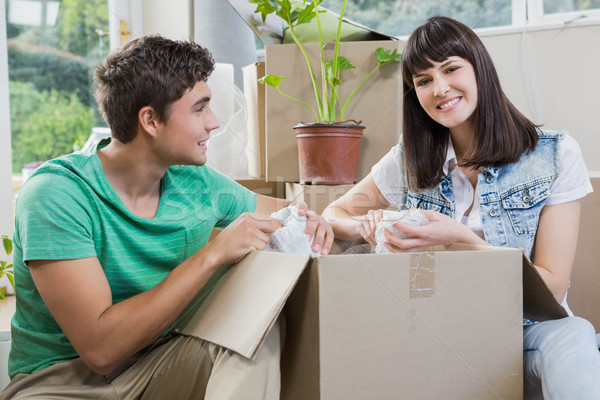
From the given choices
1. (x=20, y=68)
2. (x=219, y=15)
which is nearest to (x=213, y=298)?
(x=219, y=15)

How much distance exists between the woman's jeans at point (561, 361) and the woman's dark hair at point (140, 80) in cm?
73

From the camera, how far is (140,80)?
1108 millimetres

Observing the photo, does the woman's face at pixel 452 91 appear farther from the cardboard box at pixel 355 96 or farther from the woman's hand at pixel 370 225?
the cardboard box at pixel 355 96

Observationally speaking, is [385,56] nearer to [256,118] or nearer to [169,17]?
[256,118]

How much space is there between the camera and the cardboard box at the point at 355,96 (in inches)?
68.0

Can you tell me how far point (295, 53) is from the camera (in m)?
1.74

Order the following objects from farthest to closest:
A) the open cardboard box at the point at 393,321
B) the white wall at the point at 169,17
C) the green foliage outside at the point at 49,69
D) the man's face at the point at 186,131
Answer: the white wall at the point at 169,17
the green foliage outside at the point at 49,69
the man's face at the point at 186,131
the open cardboard box at the point at 393,321

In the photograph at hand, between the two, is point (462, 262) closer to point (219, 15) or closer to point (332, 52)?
point (332, 52)

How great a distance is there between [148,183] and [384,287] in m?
0.54

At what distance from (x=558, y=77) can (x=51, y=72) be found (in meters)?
2.16

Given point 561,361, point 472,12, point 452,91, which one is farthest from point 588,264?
point 472,12

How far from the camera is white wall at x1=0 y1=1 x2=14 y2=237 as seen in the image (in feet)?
8.15

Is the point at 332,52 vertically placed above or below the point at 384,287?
above

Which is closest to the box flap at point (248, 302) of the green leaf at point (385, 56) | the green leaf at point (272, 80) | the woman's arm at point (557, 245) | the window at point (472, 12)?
the woman's arm at point (557, 245)
